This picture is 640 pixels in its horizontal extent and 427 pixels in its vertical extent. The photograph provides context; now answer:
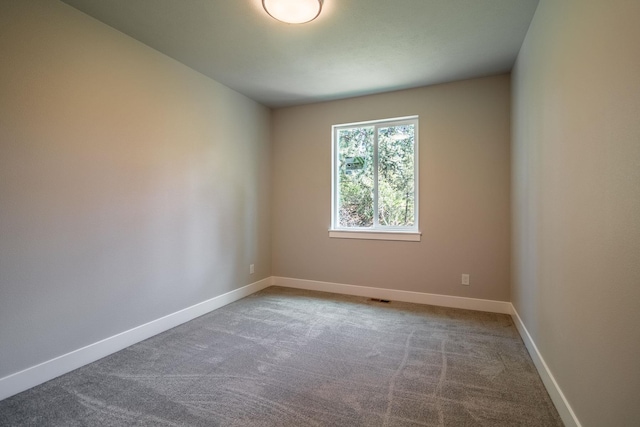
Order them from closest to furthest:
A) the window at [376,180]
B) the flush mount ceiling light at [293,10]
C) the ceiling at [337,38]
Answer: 1. the flush mount ceiling light at [293,10]
2. the ceiling at [337,38]
3. the window at [376,180]

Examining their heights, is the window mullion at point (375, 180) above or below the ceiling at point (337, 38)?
below

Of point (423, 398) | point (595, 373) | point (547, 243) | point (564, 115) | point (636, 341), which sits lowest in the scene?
point (423, 398)

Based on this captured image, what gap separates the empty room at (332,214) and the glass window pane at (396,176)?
3cm

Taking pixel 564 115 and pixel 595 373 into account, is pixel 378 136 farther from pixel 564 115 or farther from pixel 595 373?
pixel 595 373

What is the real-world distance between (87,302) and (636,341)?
305 cm

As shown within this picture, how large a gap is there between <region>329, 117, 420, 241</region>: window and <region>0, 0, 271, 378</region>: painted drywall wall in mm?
1590

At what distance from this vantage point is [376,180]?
12.8ft

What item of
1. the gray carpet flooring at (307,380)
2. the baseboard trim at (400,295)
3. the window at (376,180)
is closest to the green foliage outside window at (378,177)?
the window at (376,180)

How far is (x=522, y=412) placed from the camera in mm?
1642

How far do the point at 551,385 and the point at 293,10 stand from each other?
2.91 metres

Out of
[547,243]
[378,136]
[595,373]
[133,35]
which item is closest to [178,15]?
[133,35]

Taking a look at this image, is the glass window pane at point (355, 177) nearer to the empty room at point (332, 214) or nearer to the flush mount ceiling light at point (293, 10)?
the empty room at point (332, 214)

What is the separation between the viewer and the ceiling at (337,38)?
213cm

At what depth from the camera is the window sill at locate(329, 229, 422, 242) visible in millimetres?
3589
